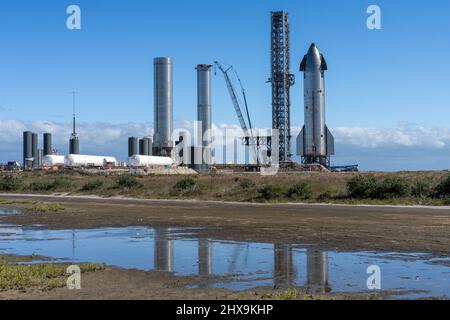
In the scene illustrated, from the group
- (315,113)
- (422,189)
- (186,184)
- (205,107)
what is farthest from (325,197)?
(205,107)

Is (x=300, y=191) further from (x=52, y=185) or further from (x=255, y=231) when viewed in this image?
(x=52, y=185)

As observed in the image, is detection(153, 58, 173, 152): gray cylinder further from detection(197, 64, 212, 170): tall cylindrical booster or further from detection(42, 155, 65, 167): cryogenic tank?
detection(42, 155, 65, 167): cryogenic tank

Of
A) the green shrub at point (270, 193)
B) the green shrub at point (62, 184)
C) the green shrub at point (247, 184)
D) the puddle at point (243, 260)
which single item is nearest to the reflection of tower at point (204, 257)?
the puddle at point (243, 260)

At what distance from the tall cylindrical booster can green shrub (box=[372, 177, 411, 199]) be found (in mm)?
92691

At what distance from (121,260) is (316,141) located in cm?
8356

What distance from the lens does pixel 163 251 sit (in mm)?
22359

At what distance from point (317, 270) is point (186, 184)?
53911 mm

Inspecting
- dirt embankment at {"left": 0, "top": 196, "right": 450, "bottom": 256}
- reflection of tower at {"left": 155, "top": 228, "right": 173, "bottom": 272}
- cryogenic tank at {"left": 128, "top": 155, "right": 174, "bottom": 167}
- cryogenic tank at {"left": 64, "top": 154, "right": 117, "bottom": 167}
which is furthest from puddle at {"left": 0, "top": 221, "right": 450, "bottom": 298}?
cryogenic tank at {"left": 64, "top": 154, "right": 117, "bottom": 167}

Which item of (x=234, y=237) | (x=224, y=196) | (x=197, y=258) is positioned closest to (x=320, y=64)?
(x=224, y=196)

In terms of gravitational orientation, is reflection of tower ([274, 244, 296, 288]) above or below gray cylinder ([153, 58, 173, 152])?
below

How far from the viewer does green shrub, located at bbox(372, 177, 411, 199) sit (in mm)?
53906
